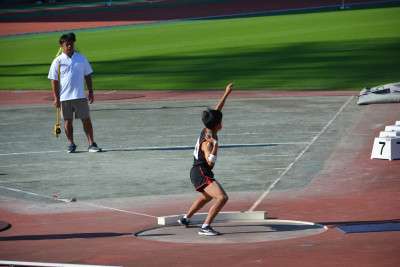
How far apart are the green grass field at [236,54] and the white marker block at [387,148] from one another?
1180cm

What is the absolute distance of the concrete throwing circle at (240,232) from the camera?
898 cm

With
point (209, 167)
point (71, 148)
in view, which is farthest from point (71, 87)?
point (209, 167)

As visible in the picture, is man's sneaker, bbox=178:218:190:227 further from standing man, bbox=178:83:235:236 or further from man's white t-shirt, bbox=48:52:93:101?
man's white t-shirt, bbox=48:52:93:101

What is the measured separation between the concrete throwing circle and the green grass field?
1625cm

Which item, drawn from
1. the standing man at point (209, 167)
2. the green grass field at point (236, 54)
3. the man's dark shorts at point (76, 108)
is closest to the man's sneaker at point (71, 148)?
the man's dark shorts at point (76, 108)

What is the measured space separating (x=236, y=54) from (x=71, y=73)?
22100mm

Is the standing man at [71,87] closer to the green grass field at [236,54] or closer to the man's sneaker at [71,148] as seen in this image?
the man's sneaker at [71,148]

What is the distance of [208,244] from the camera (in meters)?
8.73

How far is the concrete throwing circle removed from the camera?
29.5ft

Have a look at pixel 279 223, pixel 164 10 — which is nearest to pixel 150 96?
pixel 279 223

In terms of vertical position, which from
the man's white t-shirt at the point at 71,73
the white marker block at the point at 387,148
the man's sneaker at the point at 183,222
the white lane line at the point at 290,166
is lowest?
the white lane line at the point at 290,166

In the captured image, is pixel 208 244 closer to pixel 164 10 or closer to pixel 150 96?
pixel 150 96

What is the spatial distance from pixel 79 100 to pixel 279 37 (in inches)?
1131

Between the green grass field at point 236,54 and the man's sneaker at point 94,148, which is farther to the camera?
the green grass field at point 236,54
